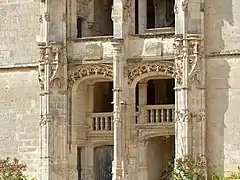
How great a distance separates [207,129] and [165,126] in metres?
1.93

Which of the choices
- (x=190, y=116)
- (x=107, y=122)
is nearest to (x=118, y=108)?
(x=107, y=122)

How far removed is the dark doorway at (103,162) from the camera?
39.2 m

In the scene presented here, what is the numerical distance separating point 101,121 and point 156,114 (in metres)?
2.45

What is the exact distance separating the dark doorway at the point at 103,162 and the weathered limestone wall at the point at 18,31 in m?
4.31

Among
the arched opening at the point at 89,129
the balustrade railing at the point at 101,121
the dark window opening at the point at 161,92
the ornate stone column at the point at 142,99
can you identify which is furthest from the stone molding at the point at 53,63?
the dark window opening at the point at 161,92

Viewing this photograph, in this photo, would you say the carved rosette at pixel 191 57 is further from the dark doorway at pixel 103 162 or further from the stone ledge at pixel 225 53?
the dark doorway at pixel 103 162

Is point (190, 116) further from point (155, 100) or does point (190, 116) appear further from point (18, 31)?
point (18, 31)

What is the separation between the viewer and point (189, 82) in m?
35.4

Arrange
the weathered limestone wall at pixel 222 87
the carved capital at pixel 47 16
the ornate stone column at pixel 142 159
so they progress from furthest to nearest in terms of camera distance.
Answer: the carved capital at pixel 47 16 → the ornate stone column at pixel 142 159 → the weathered limestone wall at pixel 222 87

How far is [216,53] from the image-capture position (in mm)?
35688

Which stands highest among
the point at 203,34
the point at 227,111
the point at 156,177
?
the point at 203,34

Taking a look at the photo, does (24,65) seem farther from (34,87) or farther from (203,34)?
(203,34)

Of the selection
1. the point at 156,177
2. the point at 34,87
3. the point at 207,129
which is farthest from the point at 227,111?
the point at 34,87

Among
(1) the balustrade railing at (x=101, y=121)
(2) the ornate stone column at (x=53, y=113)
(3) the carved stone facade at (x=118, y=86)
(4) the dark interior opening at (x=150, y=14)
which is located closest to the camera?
(3) the carved stone facade at (x=118, y=86)
